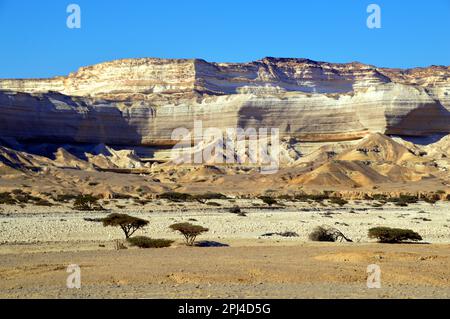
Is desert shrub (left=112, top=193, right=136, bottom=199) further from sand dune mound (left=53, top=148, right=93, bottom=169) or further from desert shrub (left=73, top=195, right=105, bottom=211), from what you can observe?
sand dune mound (left=53, top=148, right=93, bottom=169)

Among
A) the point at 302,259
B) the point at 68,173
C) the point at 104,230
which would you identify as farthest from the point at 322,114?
the point at 302,259

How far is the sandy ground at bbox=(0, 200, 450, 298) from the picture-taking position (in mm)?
11320

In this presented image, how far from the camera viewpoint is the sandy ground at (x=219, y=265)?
11.3m

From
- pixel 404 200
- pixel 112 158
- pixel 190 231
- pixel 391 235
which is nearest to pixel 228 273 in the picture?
pixel 190 231

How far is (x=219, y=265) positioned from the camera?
47.4 ft

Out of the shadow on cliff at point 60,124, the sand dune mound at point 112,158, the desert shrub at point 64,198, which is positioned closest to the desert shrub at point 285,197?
the desert shrub at point 64,198

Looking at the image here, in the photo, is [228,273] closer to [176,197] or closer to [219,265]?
[219,265]

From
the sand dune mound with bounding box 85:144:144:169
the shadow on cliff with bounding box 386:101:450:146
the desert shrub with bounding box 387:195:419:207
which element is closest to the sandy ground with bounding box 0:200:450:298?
the desert shrub with bounding box 387:195:419:207

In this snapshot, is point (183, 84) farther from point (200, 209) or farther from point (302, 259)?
point (302, 259)

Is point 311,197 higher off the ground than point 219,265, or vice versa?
point 219,265

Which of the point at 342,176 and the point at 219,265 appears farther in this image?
the point at 342,176

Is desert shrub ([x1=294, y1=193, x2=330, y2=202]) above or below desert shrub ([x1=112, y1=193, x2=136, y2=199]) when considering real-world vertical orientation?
below

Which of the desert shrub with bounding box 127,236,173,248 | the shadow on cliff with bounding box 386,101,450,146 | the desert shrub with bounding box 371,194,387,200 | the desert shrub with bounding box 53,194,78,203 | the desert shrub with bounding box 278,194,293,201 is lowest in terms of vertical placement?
the desert shrub with bounding box 371,194,387,200

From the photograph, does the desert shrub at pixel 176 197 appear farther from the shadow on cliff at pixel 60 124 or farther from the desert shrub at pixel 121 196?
the shadow on cliff at pixel 60 124
